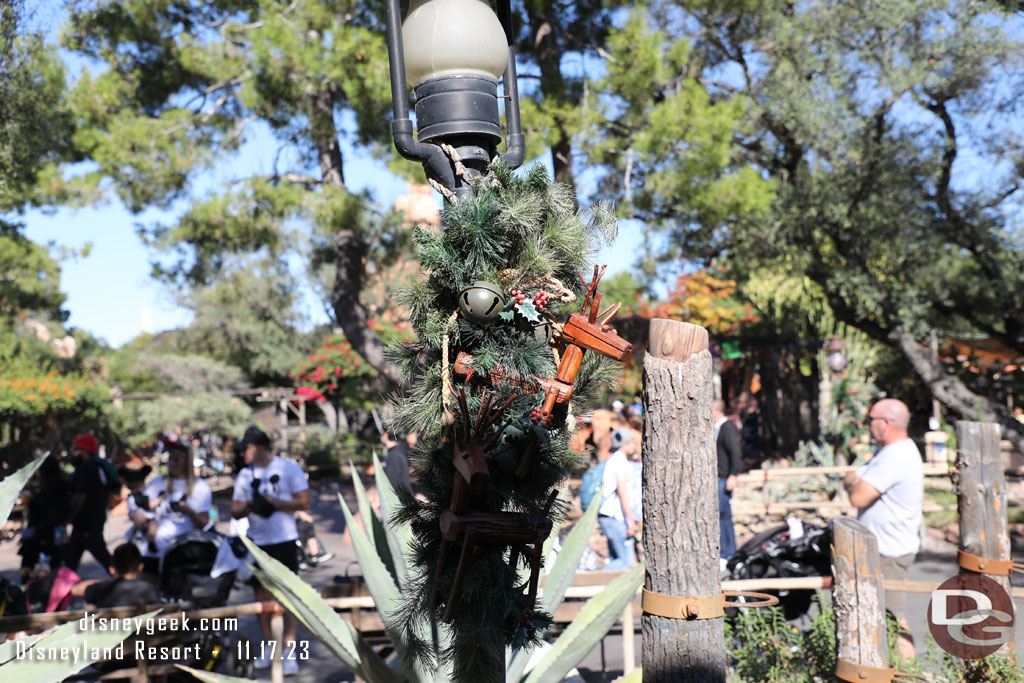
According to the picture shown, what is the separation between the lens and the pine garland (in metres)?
1.75

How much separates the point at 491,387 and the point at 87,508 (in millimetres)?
6104

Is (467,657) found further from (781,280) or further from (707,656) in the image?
(781,280)

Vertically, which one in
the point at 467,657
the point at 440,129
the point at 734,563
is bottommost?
the point at 734,563

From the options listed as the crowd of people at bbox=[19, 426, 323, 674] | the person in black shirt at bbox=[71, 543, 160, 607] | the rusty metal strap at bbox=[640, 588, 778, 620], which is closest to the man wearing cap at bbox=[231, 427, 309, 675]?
the crowd of people at bbox=[19, 426, 323, 674]

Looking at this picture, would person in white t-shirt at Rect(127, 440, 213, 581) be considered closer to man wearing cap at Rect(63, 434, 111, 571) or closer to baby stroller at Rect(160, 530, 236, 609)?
baby stroller at Rect(160, 530, 236, 609)

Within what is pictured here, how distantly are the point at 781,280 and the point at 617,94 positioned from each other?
6762 mm

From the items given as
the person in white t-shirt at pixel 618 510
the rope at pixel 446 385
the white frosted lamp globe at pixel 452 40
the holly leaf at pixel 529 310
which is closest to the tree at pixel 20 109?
the white frosted lamp globe at pixel 452 40

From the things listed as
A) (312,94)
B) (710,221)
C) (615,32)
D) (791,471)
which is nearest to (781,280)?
(791,471)

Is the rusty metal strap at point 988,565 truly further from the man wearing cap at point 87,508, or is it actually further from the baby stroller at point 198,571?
the man wearing cap at point 87,508

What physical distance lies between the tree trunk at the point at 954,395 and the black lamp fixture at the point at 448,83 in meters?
10.3

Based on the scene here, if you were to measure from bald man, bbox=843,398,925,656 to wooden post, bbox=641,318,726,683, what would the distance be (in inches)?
62.5

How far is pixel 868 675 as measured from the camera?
130 inches

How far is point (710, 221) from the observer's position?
26.8ft

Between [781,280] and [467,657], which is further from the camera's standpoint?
[781,280]
